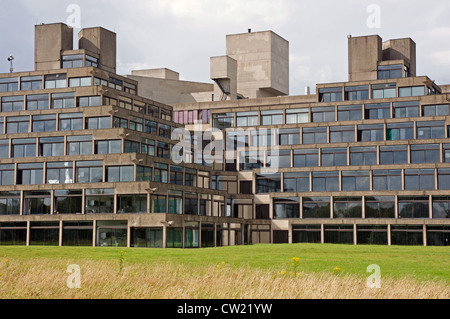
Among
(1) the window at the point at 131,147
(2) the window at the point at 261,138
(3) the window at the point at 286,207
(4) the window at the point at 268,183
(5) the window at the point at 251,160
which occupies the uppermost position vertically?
(2) the window at the point at 261,138

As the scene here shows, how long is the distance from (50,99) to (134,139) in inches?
494

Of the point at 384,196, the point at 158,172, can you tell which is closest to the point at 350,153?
the point at 384,196

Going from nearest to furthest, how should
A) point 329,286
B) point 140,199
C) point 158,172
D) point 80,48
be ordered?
1. point 329,286
2. point 140,199
3. point 158,172
4. point 80,48

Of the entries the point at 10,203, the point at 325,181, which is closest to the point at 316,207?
the point at 325,181

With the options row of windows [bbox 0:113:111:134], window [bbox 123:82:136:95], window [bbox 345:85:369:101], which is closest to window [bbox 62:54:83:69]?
window [bbox 123:82:136:95]

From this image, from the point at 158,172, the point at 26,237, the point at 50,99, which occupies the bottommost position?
the point at 26,237

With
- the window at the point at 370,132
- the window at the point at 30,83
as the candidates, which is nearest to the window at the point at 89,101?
the window at the point at 30,83

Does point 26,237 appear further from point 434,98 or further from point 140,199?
point 434,98

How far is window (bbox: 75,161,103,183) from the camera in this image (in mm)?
74438

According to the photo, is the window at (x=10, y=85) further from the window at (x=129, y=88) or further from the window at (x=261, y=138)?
the window at (x=261, y=138)

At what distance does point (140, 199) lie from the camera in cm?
7050

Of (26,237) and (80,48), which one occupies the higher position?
(80,48)

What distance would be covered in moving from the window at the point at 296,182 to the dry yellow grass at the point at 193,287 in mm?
59627

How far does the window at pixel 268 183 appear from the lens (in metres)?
89.1
